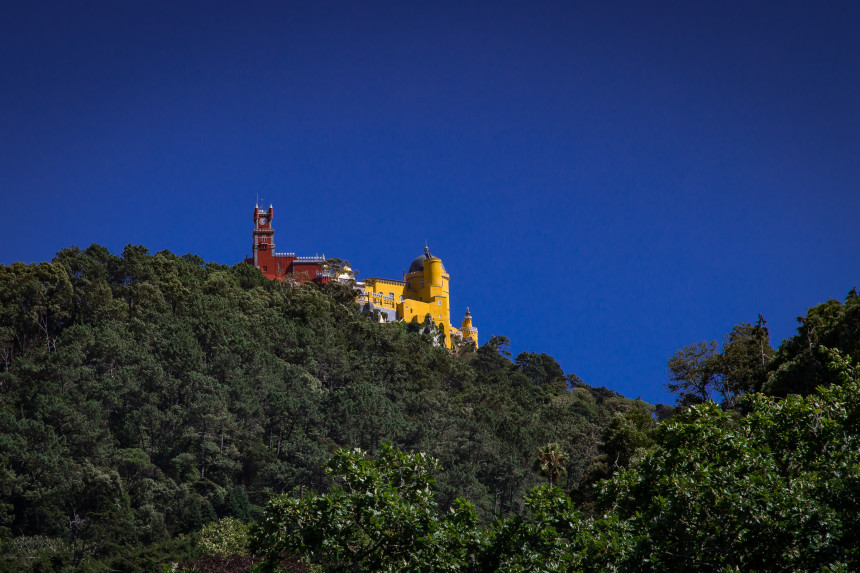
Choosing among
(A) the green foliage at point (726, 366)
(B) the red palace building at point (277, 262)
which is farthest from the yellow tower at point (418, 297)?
(A) the green foliage at point (726, 366)

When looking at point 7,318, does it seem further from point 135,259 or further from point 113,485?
point 113,485

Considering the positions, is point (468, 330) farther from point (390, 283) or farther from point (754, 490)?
point (754, 490)

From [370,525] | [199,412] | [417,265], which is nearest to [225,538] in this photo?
[199,412]

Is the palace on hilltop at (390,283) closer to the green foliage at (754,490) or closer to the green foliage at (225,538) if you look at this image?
the green foliage at (225,538)

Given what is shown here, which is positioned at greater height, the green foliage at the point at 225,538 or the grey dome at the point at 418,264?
the grey dome at the point at 418,264

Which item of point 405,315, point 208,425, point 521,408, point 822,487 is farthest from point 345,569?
point 405,315

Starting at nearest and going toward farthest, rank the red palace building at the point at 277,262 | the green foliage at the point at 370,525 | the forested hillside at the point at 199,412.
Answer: the green foliage at the point at 370,525, the forested hillside at the point at 199,412, the red palace building at the point at 277,262

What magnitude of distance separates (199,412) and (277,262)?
28401 millimetres

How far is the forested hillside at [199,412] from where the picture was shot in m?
38.2

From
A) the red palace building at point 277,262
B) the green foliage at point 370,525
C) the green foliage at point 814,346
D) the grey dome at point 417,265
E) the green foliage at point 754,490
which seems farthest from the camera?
the grey dome at point 417,265

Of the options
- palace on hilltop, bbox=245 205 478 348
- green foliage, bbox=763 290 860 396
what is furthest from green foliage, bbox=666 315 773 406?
palace on hilltop, bbox=245 205 478 348

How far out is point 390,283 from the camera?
80.2 meters

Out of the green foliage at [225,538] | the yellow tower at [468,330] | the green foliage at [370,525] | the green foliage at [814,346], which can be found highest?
the yellow tower at [468,330]

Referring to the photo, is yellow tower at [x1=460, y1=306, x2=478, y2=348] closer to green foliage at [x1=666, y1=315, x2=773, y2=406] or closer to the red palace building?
the red palace building
